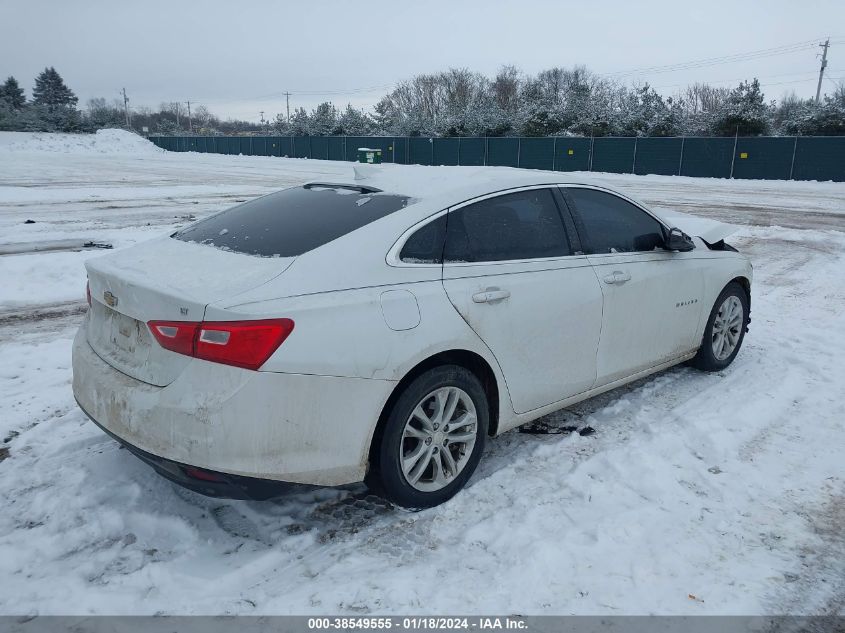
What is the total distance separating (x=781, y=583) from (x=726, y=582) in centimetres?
24

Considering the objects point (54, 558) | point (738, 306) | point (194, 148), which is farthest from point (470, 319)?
point (194, 148)

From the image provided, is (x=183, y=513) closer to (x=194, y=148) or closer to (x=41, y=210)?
(x=41, y=210)

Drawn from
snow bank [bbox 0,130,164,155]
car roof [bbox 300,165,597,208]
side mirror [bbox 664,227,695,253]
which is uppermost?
snow bank [bbox 0,130,164,155]

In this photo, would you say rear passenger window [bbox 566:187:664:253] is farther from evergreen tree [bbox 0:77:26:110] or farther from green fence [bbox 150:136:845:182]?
evergreen tree [bbox 0:77:26:110]

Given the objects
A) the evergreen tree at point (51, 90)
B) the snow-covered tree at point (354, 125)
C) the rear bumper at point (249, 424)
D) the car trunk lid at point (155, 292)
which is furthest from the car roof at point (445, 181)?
the evergreen tree at point (51, 90)

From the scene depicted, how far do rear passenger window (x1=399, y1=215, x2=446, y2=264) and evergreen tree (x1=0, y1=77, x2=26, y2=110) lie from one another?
331 ft

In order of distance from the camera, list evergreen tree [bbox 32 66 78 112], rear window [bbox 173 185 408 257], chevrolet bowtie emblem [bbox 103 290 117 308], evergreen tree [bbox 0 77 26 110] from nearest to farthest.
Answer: chevrolet bowtie emblem [bbox 103 290 117 308]
rear window [bbox 173 185 408 257]
evergreen tree [bbox 0 77 26 110]
evergreen tree [bbox 32 66 78 112]

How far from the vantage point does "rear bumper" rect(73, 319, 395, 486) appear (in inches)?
104

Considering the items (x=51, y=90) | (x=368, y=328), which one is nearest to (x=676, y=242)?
(x=368, y=328)

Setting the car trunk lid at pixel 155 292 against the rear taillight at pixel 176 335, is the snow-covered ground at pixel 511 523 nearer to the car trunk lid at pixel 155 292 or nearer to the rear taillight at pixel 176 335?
the car trunk lid at pixel 155 292

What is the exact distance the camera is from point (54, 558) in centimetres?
288

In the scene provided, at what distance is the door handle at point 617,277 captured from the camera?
13.1 ft

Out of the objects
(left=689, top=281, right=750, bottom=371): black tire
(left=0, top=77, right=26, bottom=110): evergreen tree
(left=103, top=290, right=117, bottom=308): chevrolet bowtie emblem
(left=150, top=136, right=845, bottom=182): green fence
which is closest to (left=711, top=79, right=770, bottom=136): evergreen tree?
(left=150, top=136, right=845, bottom=182): green fence

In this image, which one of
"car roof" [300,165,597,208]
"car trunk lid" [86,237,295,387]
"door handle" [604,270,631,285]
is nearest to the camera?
"car trunk lid" [86,237,295,387]
